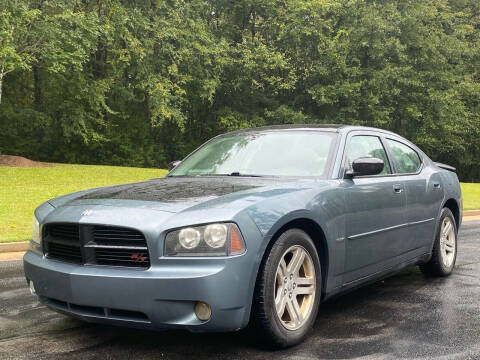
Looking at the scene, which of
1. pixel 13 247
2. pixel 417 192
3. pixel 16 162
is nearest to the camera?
pixel 417 192

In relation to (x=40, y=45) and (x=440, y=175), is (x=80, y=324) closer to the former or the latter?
(x=440, y=175)

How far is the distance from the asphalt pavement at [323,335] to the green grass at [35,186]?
4.71 m

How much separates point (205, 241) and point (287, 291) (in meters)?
0.79

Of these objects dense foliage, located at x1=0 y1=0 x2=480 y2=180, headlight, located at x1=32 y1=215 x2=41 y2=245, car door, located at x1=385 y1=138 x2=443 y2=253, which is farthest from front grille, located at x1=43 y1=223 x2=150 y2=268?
dense foliage, located at x1=0 y1=0 x2=480 y2=180

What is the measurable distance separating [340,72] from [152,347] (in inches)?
1394

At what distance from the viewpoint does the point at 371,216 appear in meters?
4.62

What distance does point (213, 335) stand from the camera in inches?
158

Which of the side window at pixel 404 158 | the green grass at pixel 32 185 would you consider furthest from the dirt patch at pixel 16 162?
the side window at pixel 404 158

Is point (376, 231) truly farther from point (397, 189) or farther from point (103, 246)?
point (103, 246)

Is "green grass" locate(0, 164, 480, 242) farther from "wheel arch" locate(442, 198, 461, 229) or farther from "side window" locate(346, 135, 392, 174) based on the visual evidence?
"wheel arch" locate(442, 198, 461, 229)

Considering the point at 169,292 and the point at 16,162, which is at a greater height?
the point at 169,292

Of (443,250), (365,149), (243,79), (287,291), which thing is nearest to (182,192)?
(287,291)

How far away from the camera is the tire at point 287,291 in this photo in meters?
3.51

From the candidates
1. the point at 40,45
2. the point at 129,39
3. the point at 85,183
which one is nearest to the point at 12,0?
the point at 40,45
